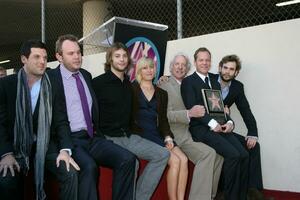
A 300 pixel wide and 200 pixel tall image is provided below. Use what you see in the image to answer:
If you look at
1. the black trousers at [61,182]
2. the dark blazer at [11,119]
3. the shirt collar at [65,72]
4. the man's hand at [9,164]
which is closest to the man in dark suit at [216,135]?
the shirt collar at [65,72]

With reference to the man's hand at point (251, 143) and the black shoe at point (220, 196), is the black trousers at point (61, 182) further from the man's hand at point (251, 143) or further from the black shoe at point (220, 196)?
the man's hand at point (251, 143)

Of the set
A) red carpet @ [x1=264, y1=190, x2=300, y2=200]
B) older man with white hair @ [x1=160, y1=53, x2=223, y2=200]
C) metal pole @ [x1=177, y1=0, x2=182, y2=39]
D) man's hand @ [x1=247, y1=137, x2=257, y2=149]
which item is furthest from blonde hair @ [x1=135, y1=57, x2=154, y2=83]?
red carpet @ [x1=264, y1=190, x2=300, y2=200]

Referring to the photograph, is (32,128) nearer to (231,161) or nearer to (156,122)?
(156,122)

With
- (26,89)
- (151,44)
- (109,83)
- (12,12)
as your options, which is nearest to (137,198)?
(109,83)

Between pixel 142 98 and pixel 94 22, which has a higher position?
pixel 94 22

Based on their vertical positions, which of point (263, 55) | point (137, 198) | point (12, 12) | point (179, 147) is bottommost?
point (137, 198)

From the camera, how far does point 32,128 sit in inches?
142

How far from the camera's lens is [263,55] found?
4.96 metres

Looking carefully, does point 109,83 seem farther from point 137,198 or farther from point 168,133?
point 137,198

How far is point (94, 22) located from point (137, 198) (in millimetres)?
8810

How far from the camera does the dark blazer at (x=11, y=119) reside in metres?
3.53

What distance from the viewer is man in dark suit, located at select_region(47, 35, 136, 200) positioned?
11.3 feet

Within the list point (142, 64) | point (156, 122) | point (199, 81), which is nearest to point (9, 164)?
point (156, 122)

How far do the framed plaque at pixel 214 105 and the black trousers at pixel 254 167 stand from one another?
1.07 feet
